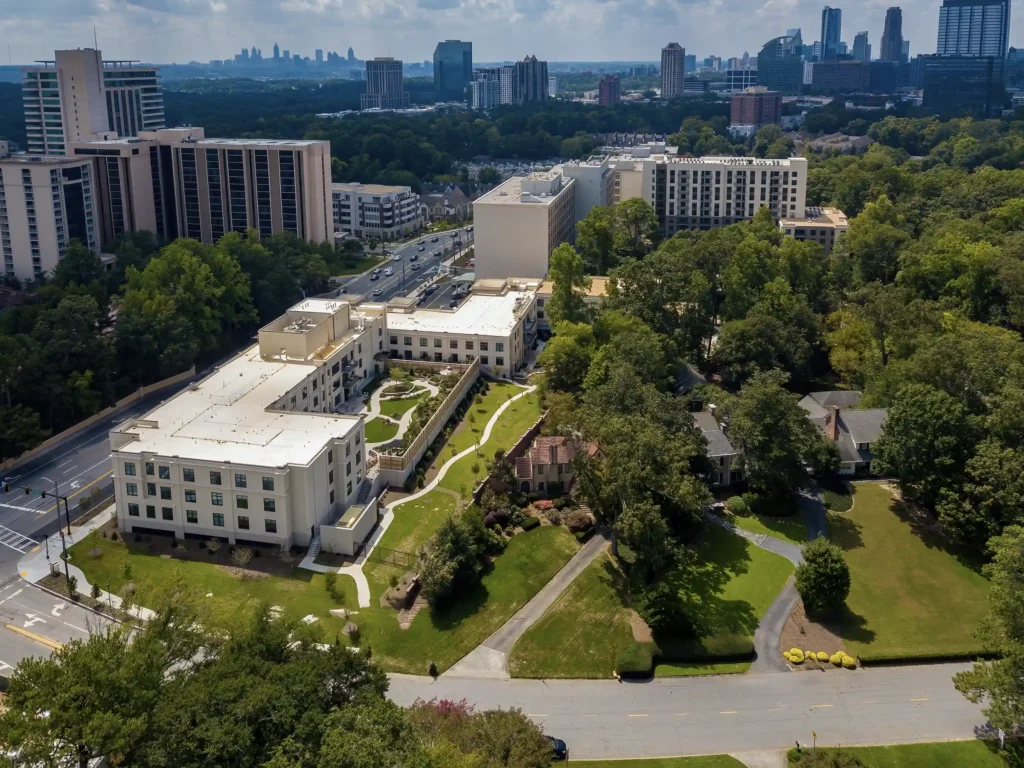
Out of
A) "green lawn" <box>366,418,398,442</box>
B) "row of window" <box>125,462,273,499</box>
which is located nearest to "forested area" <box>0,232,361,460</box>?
"row of window" <box>125,462,273,499</box>

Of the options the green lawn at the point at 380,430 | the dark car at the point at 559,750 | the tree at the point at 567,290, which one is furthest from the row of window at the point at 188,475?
the tree at the point at 567,290

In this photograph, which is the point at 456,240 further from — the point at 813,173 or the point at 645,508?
the point at 645,508

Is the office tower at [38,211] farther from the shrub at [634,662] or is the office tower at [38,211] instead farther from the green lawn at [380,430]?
the shrub at [634,662]

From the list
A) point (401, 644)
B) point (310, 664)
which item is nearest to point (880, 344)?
point (401, 644)

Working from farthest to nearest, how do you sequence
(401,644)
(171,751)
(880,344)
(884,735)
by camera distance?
(880,344) < (401,644) < (884,735) < (171,751)

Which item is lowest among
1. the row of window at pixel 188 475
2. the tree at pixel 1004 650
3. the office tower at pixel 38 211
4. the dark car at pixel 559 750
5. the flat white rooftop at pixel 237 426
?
the dark car at pixel 559 750

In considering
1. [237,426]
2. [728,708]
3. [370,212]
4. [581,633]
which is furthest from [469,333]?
[370,212]
